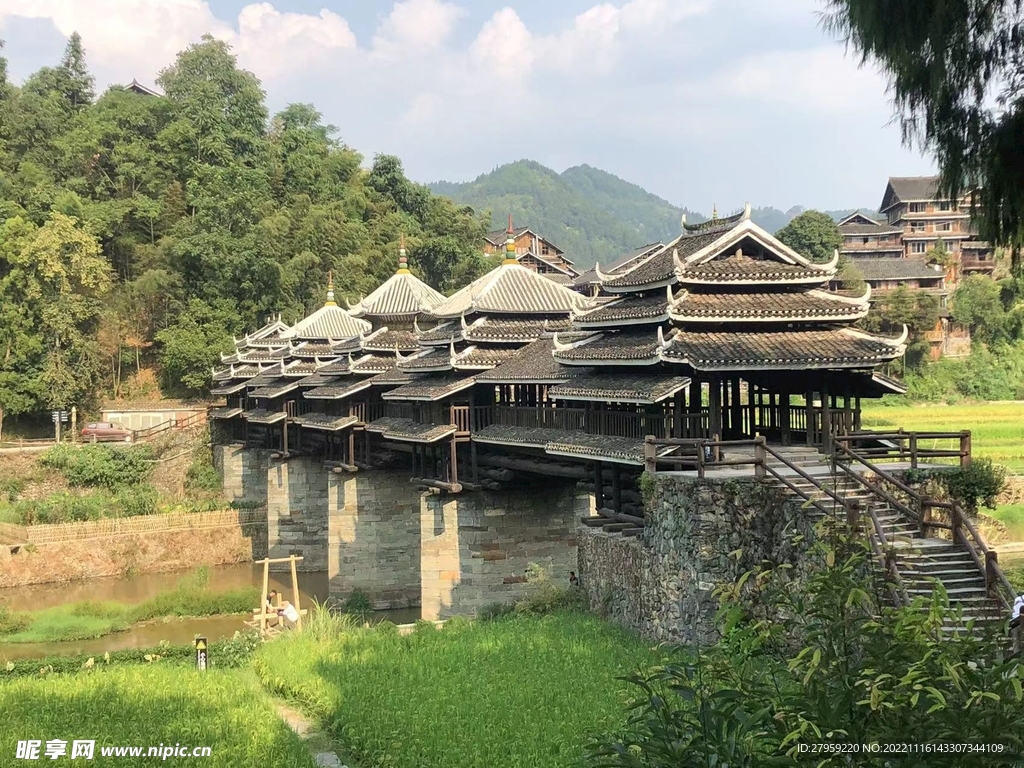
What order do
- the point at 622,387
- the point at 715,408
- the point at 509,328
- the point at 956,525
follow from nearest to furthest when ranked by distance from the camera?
the point at 956,525, the point at 715,408, the point at 622,387, the point at 509,328

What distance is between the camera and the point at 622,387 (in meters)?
17.8

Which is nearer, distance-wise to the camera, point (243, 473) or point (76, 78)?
point (243, 473)

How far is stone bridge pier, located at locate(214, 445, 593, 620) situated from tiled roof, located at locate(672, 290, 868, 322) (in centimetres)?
934

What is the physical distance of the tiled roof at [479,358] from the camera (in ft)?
81.8

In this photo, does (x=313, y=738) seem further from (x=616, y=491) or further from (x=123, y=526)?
(x=123, y=526)

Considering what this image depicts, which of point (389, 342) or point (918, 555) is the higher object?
point (389, 342)

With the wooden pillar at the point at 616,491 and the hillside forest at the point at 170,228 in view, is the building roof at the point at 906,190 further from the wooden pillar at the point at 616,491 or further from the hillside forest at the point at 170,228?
the wooden pillar at the point at 616,491

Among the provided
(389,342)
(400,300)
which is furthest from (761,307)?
(400,300)

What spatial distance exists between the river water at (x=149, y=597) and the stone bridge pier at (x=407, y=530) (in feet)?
4.28

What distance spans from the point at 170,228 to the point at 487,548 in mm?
44049

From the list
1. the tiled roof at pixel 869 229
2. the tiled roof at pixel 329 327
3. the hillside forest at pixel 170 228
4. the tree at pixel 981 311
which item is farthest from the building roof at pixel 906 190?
the tiled roof at pixel 329 327

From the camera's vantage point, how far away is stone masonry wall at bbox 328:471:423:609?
3131 centimetres

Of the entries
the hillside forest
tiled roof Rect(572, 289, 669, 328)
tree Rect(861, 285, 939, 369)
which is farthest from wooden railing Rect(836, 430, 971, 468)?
the hillside forest

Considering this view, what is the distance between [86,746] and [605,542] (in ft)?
31.7
